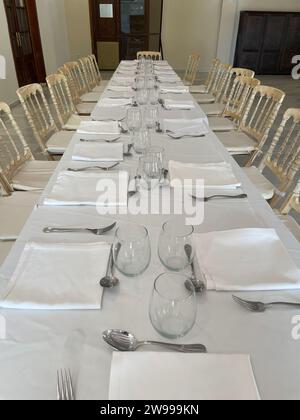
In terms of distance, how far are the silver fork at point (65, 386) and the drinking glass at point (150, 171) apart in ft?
2.42

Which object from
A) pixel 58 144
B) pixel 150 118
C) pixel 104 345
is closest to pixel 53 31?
pixel 58 144

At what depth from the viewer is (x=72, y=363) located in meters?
0.59

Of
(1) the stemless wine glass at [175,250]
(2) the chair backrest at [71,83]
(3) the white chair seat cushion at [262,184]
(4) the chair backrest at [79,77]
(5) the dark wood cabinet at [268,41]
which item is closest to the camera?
(1) the stemless wine glass at [175,250]

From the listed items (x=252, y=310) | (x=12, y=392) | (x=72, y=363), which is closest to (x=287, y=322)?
(x=252, y=310)

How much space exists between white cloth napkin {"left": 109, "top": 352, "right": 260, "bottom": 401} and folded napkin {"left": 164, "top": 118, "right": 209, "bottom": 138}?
1.27 meters

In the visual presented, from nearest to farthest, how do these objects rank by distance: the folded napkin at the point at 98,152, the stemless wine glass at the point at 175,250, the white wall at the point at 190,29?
the stemless wine glass at the point at 175,250 < the folded napkin at the point at 98,152 < the white wall at the point at 190,29

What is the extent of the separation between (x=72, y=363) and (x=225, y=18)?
28.2ft

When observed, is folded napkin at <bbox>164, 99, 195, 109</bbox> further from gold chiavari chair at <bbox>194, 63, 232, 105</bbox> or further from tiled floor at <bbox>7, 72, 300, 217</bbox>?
gold chiavari chair at <bbox>194, 63, 232, 105</bbox>

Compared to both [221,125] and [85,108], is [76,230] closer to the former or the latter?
[221,125]

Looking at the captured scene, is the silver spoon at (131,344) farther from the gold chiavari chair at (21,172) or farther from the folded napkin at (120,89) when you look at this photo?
the folded napkin at (120,89)

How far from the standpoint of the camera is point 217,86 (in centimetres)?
393

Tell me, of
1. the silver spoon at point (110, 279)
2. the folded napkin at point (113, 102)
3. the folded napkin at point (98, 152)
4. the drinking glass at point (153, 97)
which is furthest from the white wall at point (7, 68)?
the silver spoon at point (110, 279)

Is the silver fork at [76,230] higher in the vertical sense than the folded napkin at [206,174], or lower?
lower

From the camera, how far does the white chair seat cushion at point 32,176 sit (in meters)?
1.67
